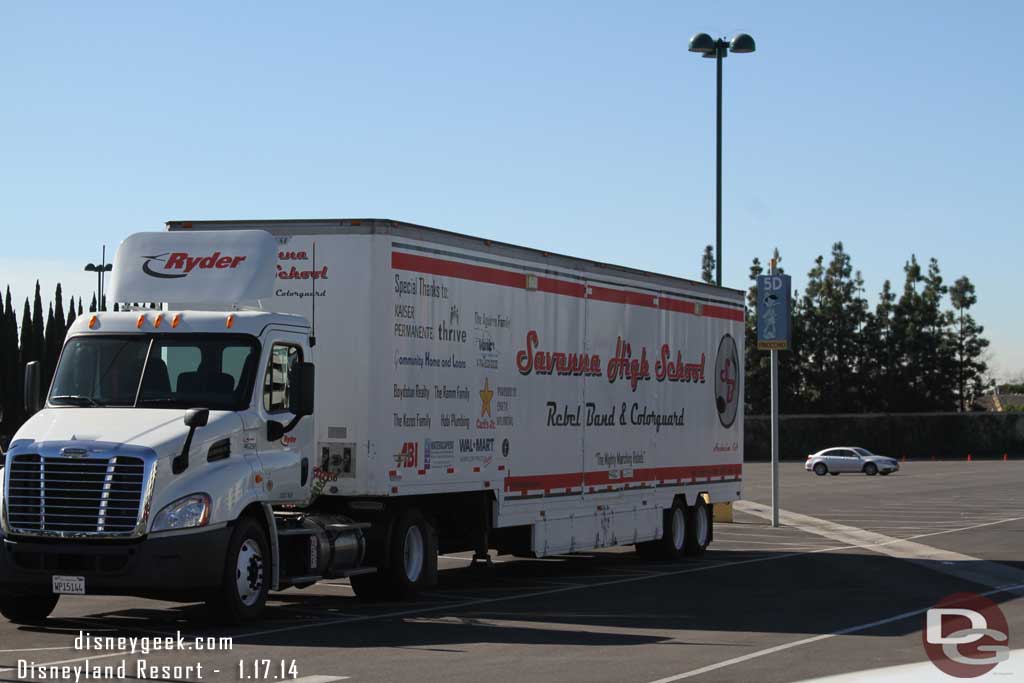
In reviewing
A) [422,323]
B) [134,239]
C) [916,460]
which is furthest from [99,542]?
[916,460]

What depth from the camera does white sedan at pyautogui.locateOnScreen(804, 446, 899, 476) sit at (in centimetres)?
6462

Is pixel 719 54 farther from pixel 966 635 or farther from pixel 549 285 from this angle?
pixel 966 635

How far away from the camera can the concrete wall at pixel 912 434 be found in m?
85.1

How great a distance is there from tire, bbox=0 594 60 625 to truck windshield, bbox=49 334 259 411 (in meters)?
1.88

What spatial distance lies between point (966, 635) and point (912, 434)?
7413 cm

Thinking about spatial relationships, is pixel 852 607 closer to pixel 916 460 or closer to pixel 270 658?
pixel 270 658

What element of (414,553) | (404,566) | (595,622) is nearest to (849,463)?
(414,553)

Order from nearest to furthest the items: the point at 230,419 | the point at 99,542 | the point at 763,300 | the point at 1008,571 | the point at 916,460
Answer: the point at 99,542
the point at 230,419
the point at 1008,571
the point at 763,300
the point at 916,460

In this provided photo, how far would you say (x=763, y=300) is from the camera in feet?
106

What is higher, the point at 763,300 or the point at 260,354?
the point at 763,300

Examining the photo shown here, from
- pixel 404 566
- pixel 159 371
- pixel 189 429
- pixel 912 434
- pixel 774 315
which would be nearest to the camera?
pixel 189 429

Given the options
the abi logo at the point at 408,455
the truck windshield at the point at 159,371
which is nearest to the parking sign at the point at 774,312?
the abi logo at the point at 408,455

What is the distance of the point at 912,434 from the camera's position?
86250 millimetres

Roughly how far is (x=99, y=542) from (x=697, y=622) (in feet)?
19.4
